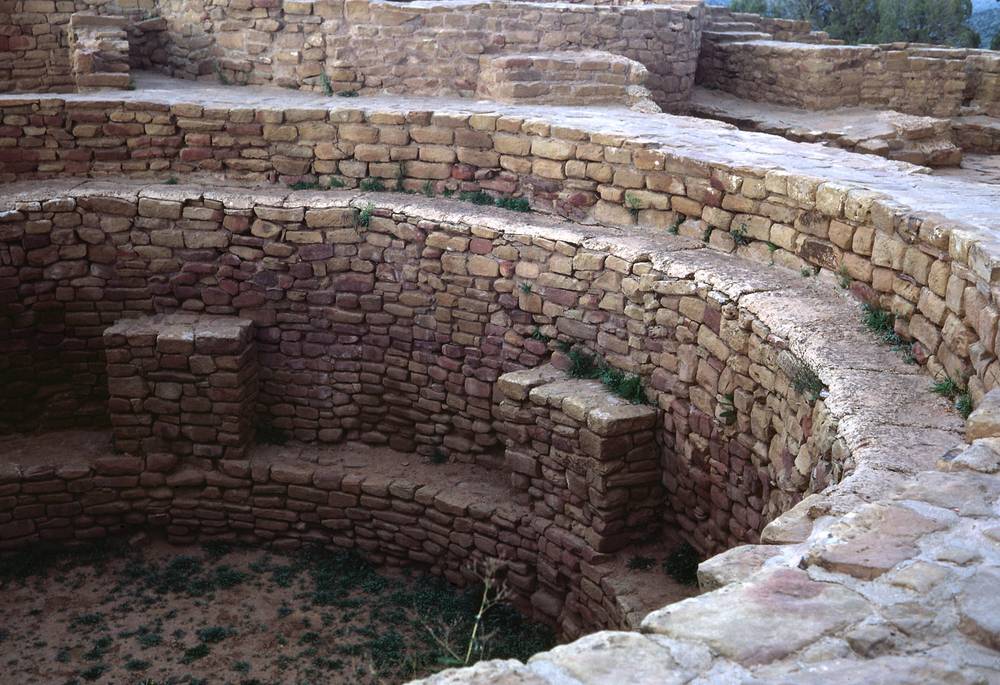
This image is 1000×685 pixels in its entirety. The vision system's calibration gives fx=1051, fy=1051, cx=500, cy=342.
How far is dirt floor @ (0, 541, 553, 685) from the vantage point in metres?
6.52

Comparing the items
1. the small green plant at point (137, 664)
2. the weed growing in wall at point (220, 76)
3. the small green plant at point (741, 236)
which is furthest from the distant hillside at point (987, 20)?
the small green plant at point (137, 664)

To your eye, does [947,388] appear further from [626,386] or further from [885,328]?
[626,386]

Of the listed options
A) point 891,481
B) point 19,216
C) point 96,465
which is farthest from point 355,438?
point 891,481

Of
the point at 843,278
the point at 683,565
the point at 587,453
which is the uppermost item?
the point at 843,278

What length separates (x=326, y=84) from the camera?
929 centimetres

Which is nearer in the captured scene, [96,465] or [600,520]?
[600,520]

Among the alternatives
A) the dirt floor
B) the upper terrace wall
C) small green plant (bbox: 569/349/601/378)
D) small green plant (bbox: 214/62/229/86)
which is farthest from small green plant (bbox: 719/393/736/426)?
the upper terrace wall

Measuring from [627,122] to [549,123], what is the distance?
0.69m

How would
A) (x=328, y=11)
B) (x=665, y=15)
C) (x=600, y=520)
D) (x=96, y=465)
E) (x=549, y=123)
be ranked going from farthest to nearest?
(x=665, y=15)
(x=328, y=11)
(x=96, y=465)
(x=549, y=123)
(x=600, y=520)

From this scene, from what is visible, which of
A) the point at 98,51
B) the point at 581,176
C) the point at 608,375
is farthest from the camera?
the point at 98,51

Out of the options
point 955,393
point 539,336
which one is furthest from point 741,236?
point 955,393

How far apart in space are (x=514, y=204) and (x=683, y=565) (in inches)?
112

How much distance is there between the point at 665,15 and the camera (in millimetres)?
10453

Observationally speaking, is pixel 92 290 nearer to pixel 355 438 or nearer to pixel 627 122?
pixel 355 438
